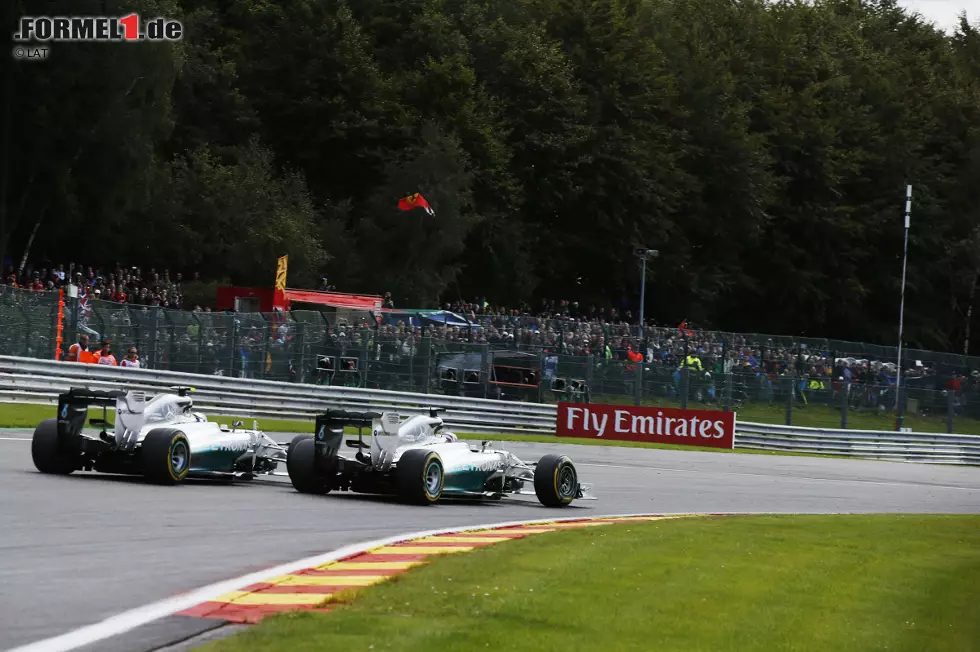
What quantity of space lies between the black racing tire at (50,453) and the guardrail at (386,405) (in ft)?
33.1

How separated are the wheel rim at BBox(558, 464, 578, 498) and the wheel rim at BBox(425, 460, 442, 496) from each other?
5.82ft

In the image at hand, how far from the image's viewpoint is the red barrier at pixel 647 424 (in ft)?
106

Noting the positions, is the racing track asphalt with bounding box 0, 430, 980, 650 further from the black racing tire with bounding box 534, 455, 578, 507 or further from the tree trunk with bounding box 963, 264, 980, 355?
the tree trunk with bounding box 963, 264, 980, 355

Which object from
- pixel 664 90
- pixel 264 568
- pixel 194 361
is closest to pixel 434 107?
pixel 664 90

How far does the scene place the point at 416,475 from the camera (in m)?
15.5

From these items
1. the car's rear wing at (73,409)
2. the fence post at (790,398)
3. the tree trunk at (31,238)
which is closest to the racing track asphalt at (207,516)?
the car's rear wing at (73,409)

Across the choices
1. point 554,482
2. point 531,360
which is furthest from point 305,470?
point 531,360

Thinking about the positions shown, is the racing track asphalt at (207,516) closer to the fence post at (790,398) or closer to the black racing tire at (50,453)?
the black racing tire at (50,453)

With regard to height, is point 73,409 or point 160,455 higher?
point 73,409

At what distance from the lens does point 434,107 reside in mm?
54562

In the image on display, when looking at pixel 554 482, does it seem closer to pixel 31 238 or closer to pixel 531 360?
pixel 531 360

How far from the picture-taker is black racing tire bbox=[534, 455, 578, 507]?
17.0 meters

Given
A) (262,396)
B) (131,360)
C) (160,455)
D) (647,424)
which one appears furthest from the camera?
(647,424)

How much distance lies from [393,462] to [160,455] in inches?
99.6
